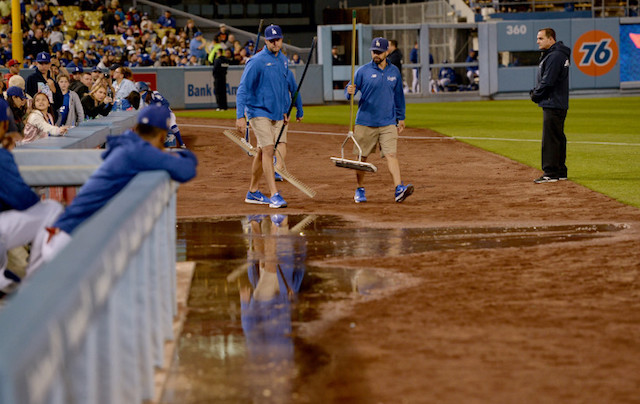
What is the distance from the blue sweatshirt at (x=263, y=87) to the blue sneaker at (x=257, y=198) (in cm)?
106

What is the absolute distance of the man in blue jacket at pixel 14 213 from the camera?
6430mm

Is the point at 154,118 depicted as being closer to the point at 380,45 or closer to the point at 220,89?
the point at 380,45

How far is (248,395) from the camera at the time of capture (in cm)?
510

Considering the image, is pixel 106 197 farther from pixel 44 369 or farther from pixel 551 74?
pixel 551 74

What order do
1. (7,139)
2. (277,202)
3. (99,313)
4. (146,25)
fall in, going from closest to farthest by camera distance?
(99,313) → (7,139) → (277,202) → (146,25)

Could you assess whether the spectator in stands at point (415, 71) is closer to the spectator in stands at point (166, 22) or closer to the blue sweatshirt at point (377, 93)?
the spectator in stands at point (166, 22)

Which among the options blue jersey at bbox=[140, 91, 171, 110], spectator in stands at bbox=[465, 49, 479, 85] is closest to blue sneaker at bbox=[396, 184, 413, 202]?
blue jersey at bbox=[140, 91, 171, 110]

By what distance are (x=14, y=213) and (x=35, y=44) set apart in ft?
94.8

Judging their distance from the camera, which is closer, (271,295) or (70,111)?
(271,295)

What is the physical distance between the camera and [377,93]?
12.9m

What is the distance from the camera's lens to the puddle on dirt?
214 inches

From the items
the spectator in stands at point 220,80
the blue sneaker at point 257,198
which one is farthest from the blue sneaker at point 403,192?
the spectator in stands at point 220,80

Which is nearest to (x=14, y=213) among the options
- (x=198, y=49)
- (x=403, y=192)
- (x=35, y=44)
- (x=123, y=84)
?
(x=403, y=192)

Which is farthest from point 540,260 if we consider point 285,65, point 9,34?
→ point 9,34
